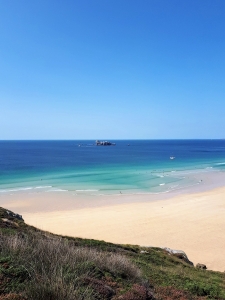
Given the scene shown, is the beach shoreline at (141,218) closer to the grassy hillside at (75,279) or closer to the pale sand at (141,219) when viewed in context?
the pale sand at (141,219)

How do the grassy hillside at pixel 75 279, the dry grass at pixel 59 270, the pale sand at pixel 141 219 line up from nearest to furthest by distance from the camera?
1. the dry grass at pixel 59 270
2. the grassy hillside at pixel 75 279
3. the pale sand at pixel 141 219

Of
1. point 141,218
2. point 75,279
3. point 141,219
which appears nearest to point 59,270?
point 75,279

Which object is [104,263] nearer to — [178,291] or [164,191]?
[178,291]

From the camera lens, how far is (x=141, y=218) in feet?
83.4

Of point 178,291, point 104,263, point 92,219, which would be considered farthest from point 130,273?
point 92,219

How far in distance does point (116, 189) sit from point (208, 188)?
1652 centimetres

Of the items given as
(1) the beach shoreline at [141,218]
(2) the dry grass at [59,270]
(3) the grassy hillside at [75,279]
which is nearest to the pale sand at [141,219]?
(1) the beach shoreline at [141,218]

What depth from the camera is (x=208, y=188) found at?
140ft

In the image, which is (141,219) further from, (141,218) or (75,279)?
(75,279)

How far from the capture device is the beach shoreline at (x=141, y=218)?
19156mm

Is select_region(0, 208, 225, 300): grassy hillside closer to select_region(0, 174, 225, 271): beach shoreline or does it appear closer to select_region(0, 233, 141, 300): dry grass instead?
select_region(0, 233, 141, 300): dry grass

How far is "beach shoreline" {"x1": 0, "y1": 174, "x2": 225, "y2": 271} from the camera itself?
754 inches

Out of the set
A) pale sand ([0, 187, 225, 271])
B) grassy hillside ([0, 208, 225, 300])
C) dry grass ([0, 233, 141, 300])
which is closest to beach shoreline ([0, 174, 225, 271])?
pale sand ([0, 187, 225, 271])

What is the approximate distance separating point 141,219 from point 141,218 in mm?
346
